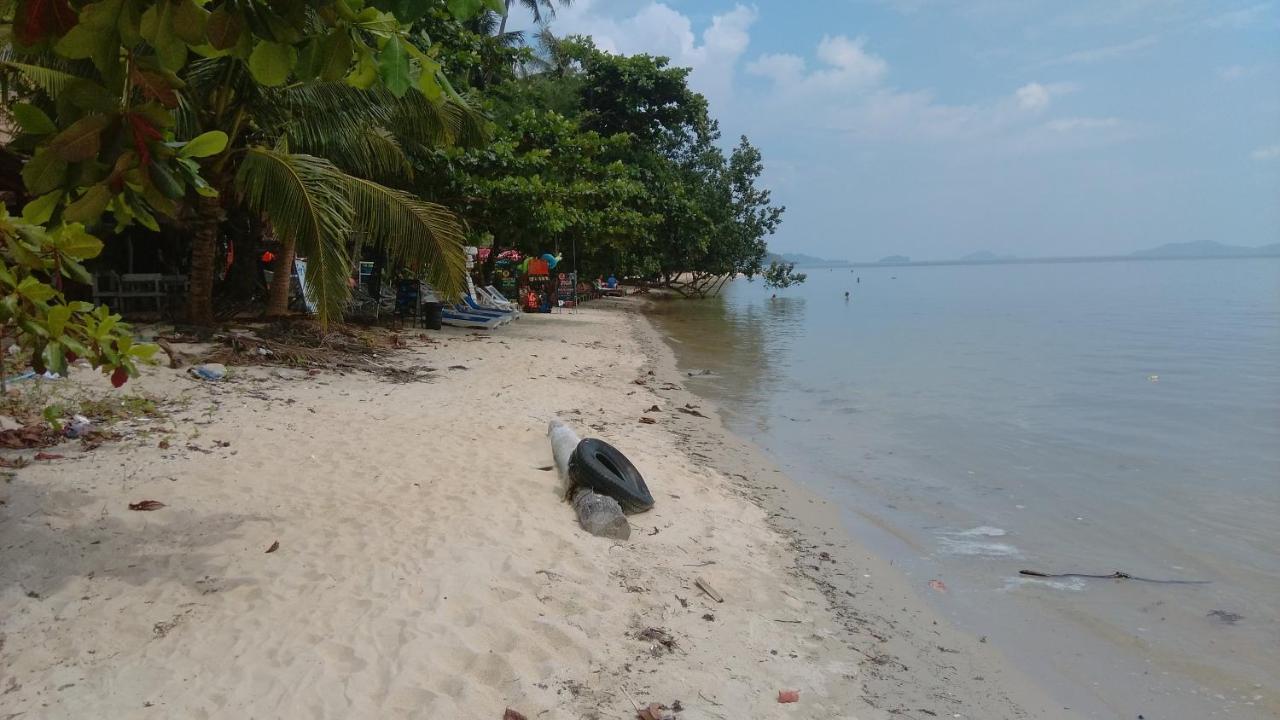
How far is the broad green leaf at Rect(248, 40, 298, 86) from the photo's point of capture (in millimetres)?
2037

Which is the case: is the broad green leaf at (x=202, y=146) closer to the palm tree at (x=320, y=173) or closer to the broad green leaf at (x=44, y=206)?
the broad green leaf at (x=44, y=206)

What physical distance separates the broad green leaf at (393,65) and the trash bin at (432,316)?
11902 millimetres

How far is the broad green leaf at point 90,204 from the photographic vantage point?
6.49ft

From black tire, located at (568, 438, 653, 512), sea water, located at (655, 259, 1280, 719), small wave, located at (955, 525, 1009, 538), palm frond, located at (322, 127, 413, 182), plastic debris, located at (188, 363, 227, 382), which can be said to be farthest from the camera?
palm frond, located at (322, 127, 413, 182)

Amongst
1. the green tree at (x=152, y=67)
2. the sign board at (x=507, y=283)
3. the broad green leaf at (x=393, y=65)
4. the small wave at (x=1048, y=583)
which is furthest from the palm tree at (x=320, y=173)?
the sign board at (x=507, y=283)

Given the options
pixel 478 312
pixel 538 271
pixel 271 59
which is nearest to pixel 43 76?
pixel 271 59

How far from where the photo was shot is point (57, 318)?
2.81 m

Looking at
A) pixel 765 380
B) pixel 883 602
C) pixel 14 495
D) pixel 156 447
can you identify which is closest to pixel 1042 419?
pixel 765 380

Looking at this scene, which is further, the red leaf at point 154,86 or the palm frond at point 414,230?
the palm frond at point 414,230

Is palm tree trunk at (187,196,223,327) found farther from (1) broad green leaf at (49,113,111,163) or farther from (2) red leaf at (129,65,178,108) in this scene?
(1) broad green leaf at (49,113,111,163)

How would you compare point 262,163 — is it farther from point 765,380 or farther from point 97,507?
point 765,380

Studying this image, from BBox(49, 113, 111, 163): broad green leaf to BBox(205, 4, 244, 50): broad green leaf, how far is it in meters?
0.34

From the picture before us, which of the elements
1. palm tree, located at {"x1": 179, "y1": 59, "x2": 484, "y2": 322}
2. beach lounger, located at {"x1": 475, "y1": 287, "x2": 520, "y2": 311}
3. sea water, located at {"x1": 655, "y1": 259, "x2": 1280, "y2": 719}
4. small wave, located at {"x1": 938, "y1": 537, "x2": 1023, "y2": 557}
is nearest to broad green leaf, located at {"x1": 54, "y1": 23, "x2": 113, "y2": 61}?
sea water, located at {"x1": 655, "y1": 259, "x2": 1280, "y2": 719}

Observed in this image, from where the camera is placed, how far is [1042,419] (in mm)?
10156
